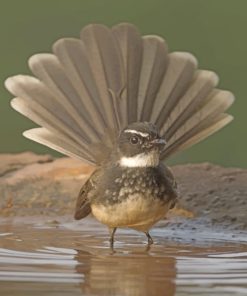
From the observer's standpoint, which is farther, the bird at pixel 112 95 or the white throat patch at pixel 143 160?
the bird at pixel 112 95

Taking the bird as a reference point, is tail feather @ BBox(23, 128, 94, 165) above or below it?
below

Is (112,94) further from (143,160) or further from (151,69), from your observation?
(143,160)

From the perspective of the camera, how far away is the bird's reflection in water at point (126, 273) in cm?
580

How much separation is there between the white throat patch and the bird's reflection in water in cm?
66

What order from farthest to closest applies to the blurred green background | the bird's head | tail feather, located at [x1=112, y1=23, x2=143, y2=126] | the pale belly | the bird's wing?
the blurred green background < tail feather, located at [x1=112, y1=23, x2=143, y2=126] < the bird's wing < the bird's head < the pale belly

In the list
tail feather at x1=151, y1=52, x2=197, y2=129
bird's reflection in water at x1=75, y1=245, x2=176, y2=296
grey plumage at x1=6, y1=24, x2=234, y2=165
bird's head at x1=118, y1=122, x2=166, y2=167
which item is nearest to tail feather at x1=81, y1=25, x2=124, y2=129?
grey plumage at x1=6, y1=24, x2=234, y2=165

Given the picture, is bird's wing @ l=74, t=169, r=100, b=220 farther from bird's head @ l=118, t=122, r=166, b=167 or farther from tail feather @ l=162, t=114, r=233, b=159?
tail feather @ l=162, t=114, r=233, b=159

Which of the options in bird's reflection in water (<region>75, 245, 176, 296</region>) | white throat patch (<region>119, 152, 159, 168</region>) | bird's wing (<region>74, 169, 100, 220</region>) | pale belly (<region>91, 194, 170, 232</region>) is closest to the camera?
bird's reflection in water (<region>75, 245, 176, 296</region>)

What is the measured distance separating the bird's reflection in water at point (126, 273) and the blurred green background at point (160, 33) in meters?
4.38

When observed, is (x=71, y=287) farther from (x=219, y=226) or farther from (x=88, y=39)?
(x=88, y=39)

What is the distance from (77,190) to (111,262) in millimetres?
1922

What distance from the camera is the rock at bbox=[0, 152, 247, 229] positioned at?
314 inches

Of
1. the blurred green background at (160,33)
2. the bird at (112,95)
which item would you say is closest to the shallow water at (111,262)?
the bird at (112,95)

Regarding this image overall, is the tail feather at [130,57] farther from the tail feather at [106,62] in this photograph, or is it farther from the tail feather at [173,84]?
the tail feather at [173,84]
